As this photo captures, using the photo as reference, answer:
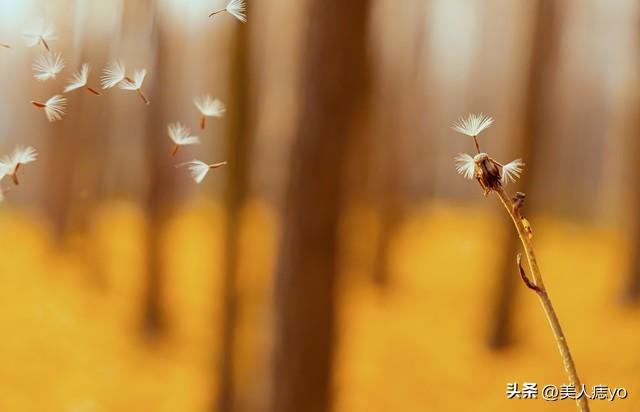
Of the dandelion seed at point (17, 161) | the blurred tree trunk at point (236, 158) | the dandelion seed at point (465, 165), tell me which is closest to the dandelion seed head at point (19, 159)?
the dandelion seed at point (17, 161)

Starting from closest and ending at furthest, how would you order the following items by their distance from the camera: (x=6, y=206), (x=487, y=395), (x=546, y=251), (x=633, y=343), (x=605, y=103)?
(x=487, y=395)
(x=633, y=343)
(x=546, y=251)
(x=6, y=206)
(x=605, y=103)

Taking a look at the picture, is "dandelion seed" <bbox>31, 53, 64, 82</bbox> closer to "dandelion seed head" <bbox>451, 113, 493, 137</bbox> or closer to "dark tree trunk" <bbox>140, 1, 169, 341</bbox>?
"dandelion seed head" <bbox>451, 113, 493, 137</bbox>

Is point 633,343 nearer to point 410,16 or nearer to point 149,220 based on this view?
point 149,220

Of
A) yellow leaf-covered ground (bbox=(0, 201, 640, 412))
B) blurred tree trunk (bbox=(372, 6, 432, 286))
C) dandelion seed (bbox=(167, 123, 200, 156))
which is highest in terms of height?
blurred tree trunk (bbox=(372, 6, 432, 286))

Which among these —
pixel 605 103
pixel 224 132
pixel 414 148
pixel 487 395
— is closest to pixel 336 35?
pixel 224 132

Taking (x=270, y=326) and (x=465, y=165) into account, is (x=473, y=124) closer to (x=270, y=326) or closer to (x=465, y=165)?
(x=465, y=165)

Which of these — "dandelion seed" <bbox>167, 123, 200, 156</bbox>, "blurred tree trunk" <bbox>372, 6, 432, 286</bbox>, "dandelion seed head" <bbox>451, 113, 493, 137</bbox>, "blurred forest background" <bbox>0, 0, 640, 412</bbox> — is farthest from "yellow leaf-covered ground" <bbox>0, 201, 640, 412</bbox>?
"dandelion seed head" <bbox>451, 113, 493, 137</bbox>
